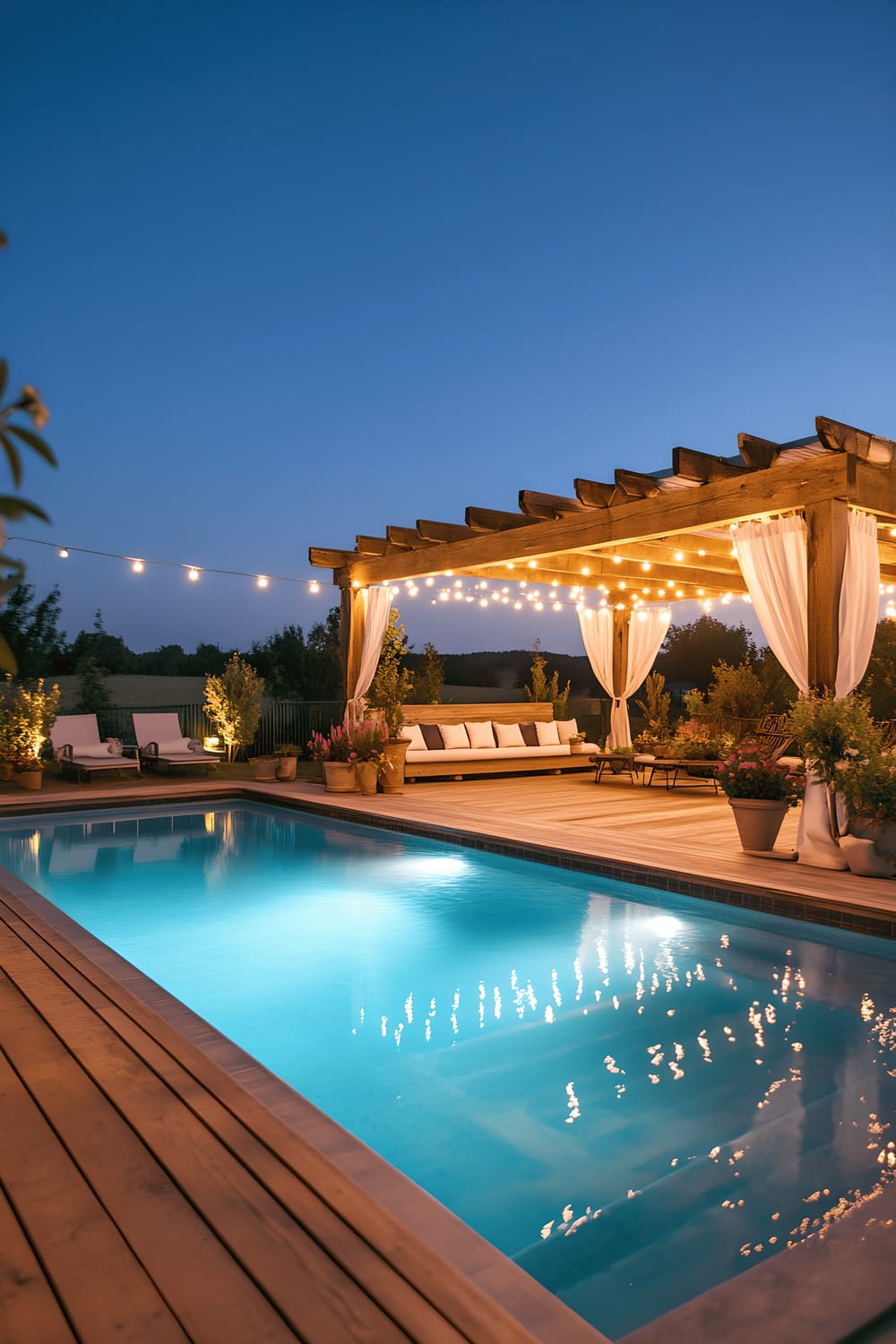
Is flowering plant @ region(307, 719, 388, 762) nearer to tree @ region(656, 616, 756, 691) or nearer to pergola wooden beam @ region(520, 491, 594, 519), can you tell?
pergola wooden beam @ region(520, 491, 594, 519)

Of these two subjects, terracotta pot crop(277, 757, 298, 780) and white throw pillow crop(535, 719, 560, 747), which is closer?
terracotta pot crop(277, 757, 298, 780)

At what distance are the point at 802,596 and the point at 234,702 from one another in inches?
381

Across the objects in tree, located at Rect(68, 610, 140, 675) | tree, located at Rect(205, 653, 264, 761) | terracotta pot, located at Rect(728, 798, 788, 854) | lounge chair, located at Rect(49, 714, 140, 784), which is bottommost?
terracotta pot, located at Rect(728, 798, 788, 854)

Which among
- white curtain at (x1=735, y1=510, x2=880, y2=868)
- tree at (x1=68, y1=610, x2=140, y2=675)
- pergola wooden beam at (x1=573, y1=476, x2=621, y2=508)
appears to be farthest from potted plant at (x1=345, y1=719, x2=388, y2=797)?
tree at (x1=68, y1=610, x2=140, y2=675)

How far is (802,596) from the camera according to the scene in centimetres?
658

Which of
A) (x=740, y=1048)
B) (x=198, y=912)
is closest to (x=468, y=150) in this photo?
(x=198, y=912)

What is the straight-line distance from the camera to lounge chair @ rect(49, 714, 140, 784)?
37.0 feet

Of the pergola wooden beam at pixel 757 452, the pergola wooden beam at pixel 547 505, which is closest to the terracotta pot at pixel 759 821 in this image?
the pergola wooden beam at pixel 757 452

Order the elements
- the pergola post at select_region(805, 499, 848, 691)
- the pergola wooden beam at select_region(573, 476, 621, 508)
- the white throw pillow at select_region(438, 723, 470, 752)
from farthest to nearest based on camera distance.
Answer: the white throw pillow at select_region(438, 723, 470, 752) < the pergola wooden beam at select_region(573, 476, 621, 508) < the pergola post at select_region(805, 499, 848, 691)

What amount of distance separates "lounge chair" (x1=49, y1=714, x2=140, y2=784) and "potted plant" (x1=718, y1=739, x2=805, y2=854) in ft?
25.6

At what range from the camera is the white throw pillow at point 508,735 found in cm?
1298

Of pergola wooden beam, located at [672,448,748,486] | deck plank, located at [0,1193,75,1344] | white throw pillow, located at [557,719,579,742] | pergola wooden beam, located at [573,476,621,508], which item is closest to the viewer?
deck plank, located at [0,1193,75,1344]

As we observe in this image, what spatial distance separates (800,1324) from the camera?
1701 mm

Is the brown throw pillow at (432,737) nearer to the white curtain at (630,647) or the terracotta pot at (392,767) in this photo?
the terracotta pot at (392,767)
